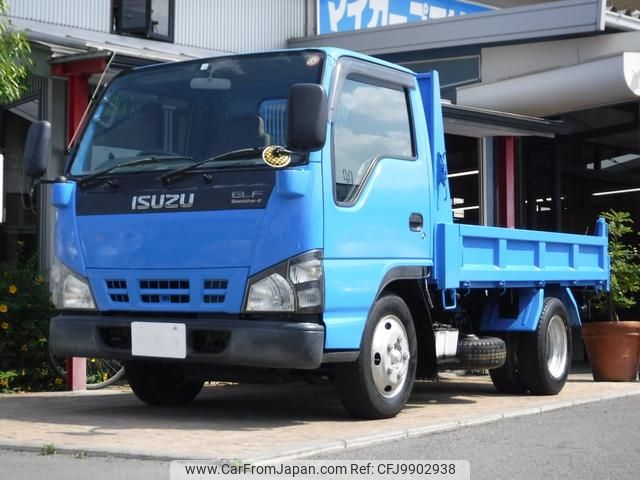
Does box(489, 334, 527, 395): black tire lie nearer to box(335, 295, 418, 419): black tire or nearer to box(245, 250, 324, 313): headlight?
box(335, 295, 418, 419): black tire

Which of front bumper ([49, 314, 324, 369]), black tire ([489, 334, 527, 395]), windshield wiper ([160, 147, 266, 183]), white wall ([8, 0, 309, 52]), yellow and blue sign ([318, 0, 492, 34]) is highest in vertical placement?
yellow and blue sign ([318, 0, 492, 34])

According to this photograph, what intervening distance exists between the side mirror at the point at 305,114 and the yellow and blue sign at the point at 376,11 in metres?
11.0

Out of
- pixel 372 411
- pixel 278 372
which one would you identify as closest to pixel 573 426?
pixel 372 411

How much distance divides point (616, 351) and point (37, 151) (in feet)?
23.1

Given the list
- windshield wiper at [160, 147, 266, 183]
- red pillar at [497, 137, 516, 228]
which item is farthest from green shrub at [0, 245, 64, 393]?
red pillar at [497, 137, 516, 228]

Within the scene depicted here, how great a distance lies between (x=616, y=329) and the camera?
12117 millimetres

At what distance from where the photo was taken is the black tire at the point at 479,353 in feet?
29.3

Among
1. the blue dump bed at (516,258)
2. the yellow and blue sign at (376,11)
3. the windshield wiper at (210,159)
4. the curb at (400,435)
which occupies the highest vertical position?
the yellow and blue sign at (376,11)

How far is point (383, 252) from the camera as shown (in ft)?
25.6

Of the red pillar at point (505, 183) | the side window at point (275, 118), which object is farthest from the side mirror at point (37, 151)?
the red pillar at point (505, 183)

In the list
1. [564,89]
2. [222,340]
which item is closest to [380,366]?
[222,340]

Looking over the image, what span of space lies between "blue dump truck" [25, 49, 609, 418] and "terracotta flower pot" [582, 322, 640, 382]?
153 inches

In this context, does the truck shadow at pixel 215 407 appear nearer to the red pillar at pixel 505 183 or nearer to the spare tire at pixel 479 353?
the spare tire at pixel 479 353

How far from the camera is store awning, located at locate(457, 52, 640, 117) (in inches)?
532
